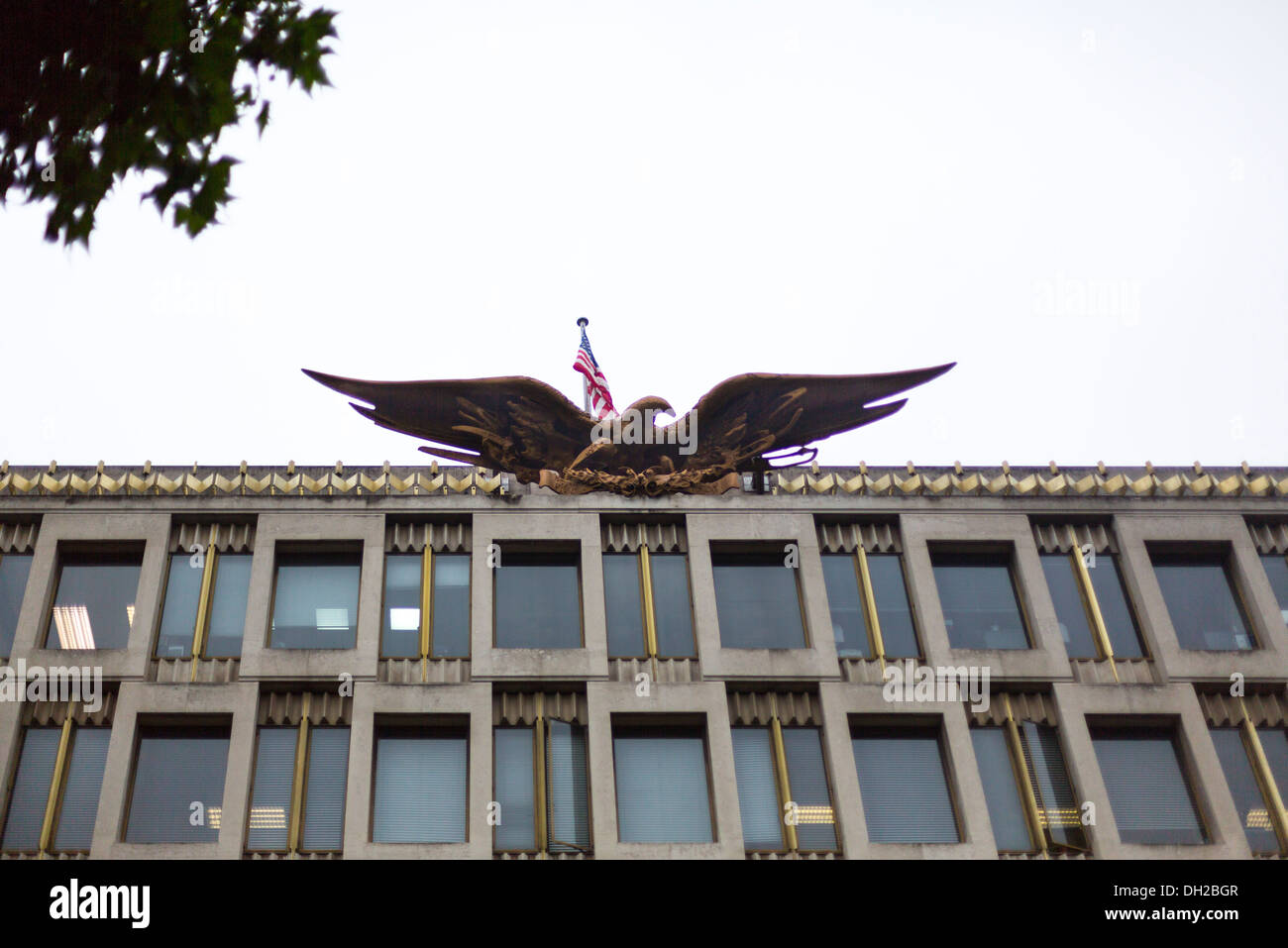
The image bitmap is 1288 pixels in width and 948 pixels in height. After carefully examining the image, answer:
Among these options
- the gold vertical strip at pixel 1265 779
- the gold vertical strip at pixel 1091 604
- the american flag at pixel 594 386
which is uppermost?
the american flag at pixel 594 386

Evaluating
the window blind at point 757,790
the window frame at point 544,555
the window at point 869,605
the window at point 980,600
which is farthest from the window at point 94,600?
the window at point 980,600

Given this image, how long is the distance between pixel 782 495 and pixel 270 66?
19726 millimetres

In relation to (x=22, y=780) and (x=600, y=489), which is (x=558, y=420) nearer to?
(x=600, y=489)

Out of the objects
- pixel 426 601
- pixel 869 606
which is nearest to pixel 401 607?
pixel 426 601

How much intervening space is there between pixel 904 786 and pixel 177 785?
14106mm

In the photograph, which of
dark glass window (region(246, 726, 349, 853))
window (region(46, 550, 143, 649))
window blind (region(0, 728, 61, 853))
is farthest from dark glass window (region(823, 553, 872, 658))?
window blind (region(0, 728, 61, 853))

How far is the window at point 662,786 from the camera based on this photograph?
24.3m

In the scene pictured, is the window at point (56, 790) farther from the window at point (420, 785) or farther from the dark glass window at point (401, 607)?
the dark glass window at point (401, 607)

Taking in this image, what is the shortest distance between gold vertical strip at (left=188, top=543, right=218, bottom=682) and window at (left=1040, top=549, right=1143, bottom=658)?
58.5 ft

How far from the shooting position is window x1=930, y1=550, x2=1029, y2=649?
2694cm

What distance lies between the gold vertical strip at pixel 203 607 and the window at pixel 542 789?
6.16 meters

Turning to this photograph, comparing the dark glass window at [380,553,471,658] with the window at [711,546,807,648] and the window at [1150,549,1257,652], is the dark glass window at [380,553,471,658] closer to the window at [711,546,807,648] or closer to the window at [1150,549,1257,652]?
the window at [711,546,807,648]
